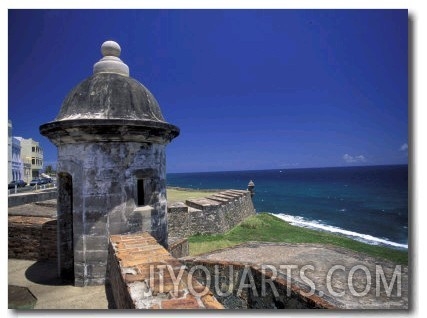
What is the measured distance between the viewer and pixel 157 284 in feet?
7.76

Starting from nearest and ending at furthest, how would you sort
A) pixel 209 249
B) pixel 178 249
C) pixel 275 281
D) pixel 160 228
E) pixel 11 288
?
pixel 275 281
pixel 11 288
pixel 160 228
pixel 178 249
pixel 209 249

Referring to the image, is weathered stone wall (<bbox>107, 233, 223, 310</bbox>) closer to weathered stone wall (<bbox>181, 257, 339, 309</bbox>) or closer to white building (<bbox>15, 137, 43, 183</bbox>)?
weathered stone wall (<bbox>181, 257, 339, 309</bbox>)

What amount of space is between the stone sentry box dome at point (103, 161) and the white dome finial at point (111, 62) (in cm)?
19

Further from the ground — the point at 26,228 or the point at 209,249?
the point at 26,228

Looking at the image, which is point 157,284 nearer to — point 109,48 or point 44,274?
point 44,274

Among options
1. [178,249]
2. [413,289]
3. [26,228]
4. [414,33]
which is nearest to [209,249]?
[178,249]

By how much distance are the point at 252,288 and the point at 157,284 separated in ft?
6.34

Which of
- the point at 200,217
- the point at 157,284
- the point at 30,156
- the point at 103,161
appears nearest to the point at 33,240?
the point at 103,161

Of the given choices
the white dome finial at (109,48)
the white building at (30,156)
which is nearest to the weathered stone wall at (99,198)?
the white dome finial at (109,48)

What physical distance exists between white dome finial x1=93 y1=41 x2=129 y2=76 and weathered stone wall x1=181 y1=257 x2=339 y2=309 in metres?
3.21

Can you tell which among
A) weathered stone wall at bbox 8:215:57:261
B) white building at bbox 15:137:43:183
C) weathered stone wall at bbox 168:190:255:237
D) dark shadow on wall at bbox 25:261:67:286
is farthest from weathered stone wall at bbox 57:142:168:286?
weathered stone wall at bbox 168:190:255:237

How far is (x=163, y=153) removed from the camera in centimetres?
433
